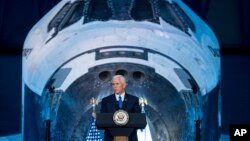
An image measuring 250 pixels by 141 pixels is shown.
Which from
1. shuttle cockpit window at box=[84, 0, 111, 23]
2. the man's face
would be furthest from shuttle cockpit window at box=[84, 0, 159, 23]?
the man's face

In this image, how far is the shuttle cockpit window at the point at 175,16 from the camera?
458 cm

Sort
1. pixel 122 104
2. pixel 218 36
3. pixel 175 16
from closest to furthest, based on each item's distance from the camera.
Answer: pixel 122 104
pixel 175 16
pixel 218 36

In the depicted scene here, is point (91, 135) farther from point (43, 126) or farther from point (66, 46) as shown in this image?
point (66, 46)

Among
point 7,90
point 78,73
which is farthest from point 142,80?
point 7,90

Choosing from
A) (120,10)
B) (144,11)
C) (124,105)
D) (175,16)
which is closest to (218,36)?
(175,16)

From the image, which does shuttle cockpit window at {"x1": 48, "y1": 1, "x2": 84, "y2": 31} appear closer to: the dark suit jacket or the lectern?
the dark suit jacket

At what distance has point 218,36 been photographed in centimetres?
659

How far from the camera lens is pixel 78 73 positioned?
4344 mm

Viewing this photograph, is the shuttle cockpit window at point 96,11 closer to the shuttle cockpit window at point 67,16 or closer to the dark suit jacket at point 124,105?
the shuttle cockpit window at point 67,16

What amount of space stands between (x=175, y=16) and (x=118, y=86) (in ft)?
2.59

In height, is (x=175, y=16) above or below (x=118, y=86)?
above

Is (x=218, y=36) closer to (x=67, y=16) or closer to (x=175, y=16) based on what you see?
(x=175, y=16)

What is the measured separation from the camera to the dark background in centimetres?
662

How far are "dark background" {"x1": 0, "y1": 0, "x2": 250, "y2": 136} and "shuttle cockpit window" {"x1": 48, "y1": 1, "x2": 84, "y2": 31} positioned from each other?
1765 millimetres
